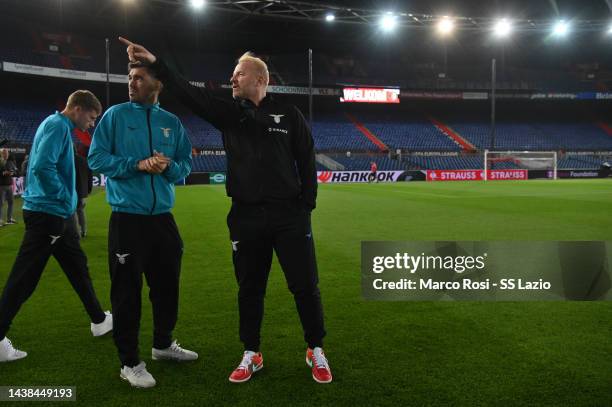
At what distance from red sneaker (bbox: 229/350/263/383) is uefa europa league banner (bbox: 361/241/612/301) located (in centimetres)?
214

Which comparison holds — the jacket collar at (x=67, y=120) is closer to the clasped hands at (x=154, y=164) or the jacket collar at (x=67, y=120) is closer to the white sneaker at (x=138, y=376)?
the clasped hands at (x=154, y=164)

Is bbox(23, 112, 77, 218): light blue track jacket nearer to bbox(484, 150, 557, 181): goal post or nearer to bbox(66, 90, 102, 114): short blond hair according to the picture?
bbox(66, 90, 102, 114): short blond hair

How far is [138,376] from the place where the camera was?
3.20 metres

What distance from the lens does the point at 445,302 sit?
5102 millimetres

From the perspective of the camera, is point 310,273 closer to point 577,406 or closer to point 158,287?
point 158,287

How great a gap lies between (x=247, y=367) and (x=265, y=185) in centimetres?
124

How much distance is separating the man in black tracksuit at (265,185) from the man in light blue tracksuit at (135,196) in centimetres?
29

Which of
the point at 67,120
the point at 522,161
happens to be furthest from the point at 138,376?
the point at 522,161

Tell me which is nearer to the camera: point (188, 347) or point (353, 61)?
point (188, 347)

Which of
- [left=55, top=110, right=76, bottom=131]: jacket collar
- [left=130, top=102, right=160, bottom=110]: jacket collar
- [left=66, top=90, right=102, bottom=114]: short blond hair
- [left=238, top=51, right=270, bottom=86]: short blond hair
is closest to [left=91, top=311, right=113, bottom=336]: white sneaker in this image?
[left=55, top=110, right=76, bottom=131]: jacket collar

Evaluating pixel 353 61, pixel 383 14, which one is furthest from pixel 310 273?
pixel 353 61

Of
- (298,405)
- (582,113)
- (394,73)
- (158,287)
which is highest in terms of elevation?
(394,73)

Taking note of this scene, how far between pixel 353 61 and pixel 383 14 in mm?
13268

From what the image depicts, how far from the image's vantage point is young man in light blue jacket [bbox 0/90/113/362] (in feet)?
11.8
